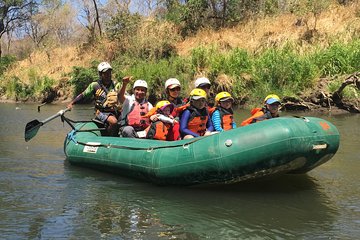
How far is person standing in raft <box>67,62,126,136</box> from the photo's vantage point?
274 inches

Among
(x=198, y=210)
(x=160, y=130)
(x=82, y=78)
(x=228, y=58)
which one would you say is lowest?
(x=198, y=210)

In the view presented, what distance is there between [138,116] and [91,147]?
78cm

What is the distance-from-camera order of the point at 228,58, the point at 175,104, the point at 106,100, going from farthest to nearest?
the point at 228,58 → the point at 106,100 → the point at 175,104

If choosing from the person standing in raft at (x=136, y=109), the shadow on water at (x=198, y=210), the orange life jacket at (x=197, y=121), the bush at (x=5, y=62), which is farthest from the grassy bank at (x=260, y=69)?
the bush at (x=5, y=62)

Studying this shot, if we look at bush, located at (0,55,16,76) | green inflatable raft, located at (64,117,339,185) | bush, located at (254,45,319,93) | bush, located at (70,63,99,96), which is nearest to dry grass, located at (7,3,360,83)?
bush, located at (0,55,16,76)

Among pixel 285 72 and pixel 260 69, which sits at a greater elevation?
pixel 260 69

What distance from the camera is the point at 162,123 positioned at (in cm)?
596

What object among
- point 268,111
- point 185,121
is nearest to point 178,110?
point 185,121

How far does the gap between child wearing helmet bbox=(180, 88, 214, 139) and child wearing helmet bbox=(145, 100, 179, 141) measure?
181 millimetres

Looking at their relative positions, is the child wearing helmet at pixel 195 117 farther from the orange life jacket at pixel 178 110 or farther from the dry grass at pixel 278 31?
the dry grass at pixel 278 31

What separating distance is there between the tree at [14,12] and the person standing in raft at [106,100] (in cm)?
2710

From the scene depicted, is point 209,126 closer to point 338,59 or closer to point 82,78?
point 338,59

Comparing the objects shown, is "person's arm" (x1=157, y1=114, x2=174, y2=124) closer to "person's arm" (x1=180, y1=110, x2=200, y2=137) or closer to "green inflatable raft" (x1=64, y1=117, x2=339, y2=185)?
"person's arm" (x1=180, y1=110, x2=200, y2=137)

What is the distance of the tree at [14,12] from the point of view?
3164 centimetres
